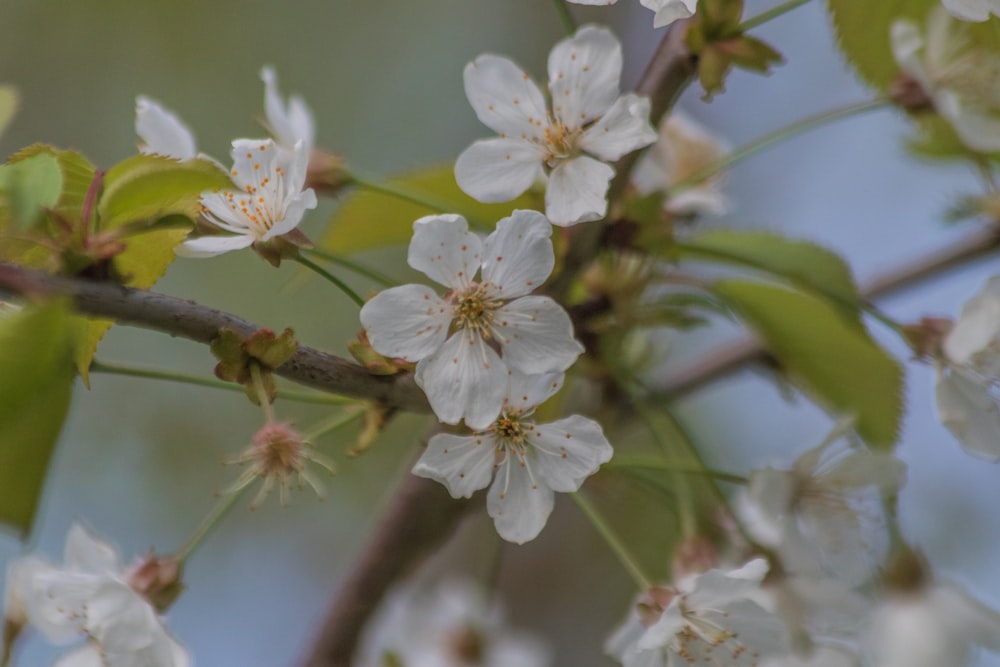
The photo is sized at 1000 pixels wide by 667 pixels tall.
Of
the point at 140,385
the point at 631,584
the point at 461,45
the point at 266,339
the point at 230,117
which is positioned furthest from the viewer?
the point at 461,45

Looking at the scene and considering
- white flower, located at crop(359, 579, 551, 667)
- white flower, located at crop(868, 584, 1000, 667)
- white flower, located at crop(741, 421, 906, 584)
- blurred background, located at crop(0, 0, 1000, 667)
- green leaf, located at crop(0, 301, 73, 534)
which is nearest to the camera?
green leaf, located at crop(0, 301, 73, 534)

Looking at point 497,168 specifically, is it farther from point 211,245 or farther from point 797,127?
point 797,127

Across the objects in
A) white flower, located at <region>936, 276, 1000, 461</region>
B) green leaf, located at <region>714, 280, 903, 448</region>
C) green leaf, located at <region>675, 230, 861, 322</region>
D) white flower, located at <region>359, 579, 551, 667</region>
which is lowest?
white flower, located at <region>359, 579, 551, 667</region>

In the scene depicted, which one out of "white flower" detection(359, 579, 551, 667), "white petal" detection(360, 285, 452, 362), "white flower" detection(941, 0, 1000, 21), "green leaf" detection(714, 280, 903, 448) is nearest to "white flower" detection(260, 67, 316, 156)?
"white petal" detection(360, 285, 452, 362)

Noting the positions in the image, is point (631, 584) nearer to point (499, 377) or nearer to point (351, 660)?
point (351, 660)

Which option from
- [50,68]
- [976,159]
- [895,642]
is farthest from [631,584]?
[50,68]

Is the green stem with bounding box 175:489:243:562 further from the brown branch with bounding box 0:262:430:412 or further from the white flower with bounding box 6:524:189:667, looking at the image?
the brown branch with bounding box 0:262:430:412

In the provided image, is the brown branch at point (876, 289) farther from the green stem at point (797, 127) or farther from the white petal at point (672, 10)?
the white petal at point (672, 10)
